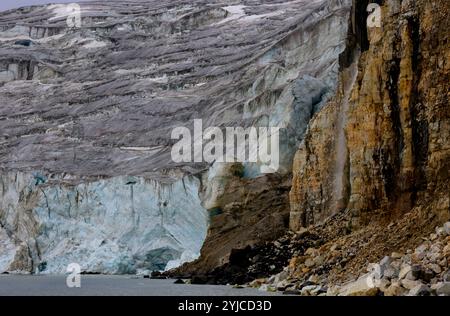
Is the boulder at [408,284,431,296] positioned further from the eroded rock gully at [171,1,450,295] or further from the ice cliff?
the ice cliff

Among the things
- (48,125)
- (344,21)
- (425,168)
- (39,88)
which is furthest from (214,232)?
(39,88)

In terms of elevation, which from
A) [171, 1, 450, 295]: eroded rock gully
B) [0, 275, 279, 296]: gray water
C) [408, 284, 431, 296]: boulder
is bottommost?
[0, 275, 279, 296]: gray water

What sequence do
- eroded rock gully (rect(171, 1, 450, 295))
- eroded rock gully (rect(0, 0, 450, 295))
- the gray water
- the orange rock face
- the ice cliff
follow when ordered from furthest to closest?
the ice cliff < the gray water < eroded rock gully (rect(0, 0, 450, 295)) < the orange rock face < eroded rock gully (rect(171, 1, 450, 295))

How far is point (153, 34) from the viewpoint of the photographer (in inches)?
3743

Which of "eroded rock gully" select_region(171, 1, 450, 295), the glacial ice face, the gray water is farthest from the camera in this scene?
the glacial ice face

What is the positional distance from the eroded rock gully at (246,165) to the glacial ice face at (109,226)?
3.1 inches

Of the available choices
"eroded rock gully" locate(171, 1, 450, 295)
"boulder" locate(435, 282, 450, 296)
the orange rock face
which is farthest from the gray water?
"boulder" locate(435, 282, 450, 296)

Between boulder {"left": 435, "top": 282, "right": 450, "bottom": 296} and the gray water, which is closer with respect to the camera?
boulder {"left": 435, "top": 282, "right": 450, "bottom": 296}

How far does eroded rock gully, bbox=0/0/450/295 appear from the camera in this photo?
22672 mm

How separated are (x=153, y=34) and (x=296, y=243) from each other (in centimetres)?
6982

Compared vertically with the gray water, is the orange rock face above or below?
above

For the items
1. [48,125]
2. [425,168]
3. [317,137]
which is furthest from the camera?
[48,125]

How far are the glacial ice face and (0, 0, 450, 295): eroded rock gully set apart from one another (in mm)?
78

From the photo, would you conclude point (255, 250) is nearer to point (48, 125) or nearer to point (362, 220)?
point (362, 220)
